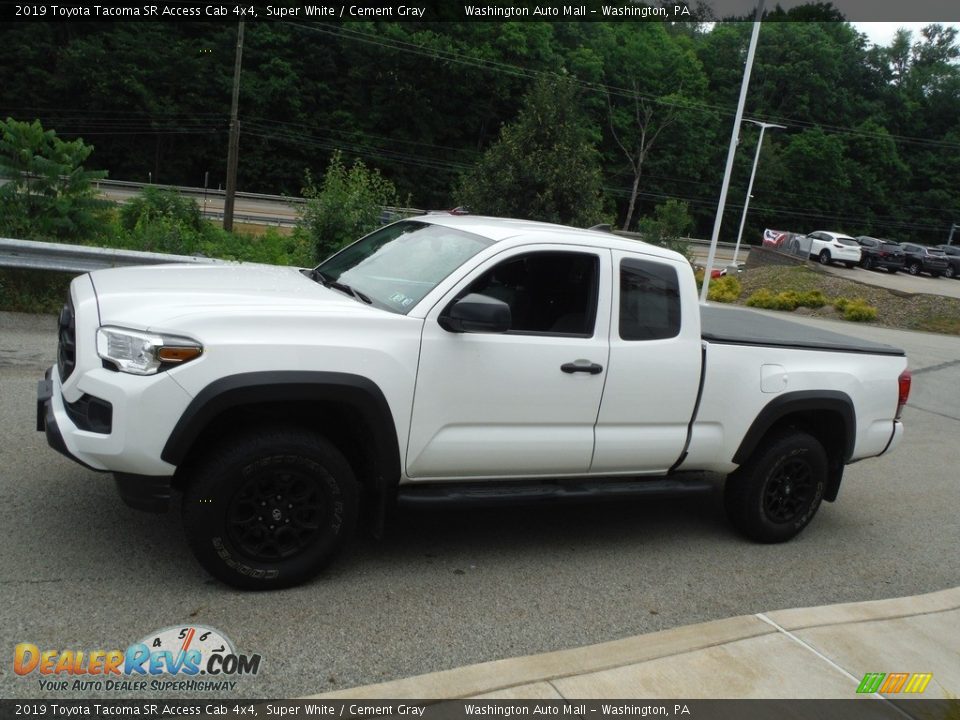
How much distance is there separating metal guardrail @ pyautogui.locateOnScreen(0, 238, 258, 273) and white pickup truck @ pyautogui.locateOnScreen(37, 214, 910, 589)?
4.86m

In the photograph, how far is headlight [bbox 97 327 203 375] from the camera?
3.84m

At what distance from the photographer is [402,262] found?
5.02 meters

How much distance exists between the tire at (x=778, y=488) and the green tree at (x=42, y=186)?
8.99 m

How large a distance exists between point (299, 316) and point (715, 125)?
3290 inches

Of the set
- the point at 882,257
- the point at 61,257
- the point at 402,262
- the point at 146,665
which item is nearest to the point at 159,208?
the point at 61,257

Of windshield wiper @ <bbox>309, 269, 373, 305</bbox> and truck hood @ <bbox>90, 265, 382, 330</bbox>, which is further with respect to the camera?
windshield wiper @ <bbox>309, 269, 373, 305</bbox>

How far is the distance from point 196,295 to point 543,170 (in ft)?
48.5

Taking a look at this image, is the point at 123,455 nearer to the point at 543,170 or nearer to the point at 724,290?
the point at 543,170

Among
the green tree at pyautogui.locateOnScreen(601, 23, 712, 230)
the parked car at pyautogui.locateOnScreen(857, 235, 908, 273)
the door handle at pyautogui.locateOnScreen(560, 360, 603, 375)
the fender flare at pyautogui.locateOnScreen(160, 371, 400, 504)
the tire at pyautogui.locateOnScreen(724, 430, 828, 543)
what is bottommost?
the parked car at pyautogui.locateOnScreen(857, 235, 908, 273)

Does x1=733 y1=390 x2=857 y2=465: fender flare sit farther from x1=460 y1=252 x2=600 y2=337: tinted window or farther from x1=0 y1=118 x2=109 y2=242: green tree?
x1=0 y1=118 x2=109 y2=242: green tree

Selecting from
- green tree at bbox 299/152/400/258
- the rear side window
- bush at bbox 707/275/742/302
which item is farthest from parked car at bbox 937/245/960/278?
the rear side window

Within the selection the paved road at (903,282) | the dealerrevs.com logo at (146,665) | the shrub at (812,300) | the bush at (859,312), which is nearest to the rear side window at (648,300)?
the dealerrevs.com logo at (146,665)

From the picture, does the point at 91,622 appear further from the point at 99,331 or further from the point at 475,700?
the point at 475,700

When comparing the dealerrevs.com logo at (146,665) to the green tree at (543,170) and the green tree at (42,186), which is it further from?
the green tree at (543,170)
